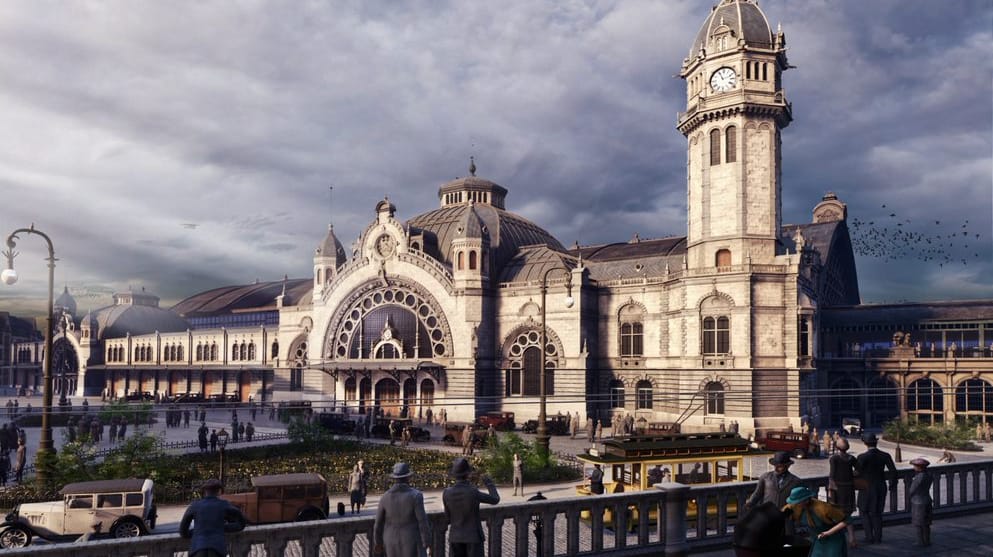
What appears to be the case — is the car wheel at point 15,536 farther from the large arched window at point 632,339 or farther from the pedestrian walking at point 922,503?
the large arched window at point 632,339

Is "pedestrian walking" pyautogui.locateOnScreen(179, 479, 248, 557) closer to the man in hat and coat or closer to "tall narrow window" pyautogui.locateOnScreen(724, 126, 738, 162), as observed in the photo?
the man in hat and coat

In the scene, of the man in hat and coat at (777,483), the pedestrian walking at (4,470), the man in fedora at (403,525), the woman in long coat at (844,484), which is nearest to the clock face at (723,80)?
the woman in long coat at (844,484)

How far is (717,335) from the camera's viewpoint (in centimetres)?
4616

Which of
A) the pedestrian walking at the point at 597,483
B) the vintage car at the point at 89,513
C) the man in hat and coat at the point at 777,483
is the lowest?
the vintage car at the point at 89,513

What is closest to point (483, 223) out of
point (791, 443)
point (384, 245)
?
point (384, 245)

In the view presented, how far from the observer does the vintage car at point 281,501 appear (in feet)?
70.9

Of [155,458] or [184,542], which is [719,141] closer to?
[155,458]

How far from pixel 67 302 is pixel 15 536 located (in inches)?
4165

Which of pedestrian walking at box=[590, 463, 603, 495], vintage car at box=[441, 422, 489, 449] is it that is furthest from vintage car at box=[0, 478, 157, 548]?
vintage car at box=[441, 422, 489, 449]

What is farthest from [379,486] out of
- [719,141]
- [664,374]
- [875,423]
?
[875,423]

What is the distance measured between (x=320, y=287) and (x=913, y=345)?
159ft

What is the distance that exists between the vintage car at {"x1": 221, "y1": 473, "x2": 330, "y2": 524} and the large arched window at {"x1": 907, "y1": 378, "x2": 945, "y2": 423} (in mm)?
42501

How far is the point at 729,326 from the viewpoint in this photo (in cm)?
4569

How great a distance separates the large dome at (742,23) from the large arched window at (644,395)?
75.3 feet
